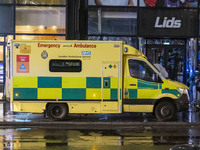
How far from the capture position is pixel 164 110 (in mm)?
11602

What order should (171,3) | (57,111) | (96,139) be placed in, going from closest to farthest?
(96,139) < (57,111) < (171,3)

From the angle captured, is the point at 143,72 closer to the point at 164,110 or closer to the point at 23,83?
the point at 164,110

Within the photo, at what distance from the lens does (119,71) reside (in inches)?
448

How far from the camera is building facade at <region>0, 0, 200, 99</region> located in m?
16.6

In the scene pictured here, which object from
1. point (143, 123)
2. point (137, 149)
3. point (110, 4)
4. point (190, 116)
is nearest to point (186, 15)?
point (110, 4)

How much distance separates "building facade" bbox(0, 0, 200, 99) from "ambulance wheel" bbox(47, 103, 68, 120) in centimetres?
587

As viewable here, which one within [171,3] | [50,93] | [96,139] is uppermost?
[171,3]

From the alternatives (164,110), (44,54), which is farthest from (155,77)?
(44,54)

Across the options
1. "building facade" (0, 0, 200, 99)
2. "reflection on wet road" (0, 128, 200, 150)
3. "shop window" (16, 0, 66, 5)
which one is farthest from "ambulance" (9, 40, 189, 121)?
"shop window" (16, 0, 66, 5)

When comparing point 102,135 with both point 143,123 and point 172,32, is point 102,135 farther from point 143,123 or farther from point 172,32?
point 172,32

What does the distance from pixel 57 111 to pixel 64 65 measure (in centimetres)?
162

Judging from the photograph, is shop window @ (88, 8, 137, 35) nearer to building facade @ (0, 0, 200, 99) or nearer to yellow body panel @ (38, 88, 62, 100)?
building facade @ (0, 0, 200, 99)

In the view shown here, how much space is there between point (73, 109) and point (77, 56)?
1814 mm

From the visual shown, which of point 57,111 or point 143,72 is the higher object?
point 143,72
